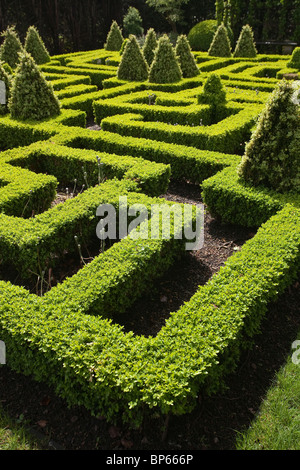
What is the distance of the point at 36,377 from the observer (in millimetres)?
4668

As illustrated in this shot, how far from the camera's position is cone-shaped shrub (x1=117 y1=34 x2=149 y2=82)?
17.1 metres

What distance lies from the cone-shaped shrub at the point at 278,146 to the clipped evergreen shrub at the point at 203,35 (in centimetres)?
2306

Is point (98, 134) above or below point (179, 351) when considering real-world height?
above

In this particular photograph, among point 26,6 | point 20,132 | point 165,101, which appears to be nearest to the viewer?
point 20,132

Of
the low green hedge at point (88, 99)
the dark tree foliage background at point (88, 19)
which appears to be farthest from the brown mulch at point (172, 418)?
the dark tree foliage background at point (88, 19)

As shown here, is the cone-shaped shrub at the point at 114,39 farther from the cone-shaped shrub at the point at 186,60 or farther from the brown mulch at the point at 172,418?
the brown mulch at the point at 172,418

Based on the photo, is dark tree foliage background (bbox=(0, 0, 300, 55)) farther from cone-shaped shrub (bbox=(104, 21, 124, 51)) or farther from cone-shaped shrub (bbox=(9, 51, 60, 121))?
cone-shaped shrub (bbox=(9, 51, 60, 121))

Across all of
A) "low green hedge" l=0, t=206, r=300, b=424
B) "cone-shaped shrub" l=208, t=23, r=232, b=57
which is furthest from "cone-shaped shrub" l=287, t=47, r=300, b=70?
"low green hedge" l=0, t=206, r=300, b=424

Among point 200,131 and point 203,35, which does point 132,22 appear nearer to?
point 203,35

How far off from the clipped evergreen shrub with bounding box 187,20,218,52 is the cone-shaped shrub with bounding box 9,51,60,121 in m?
19.2
